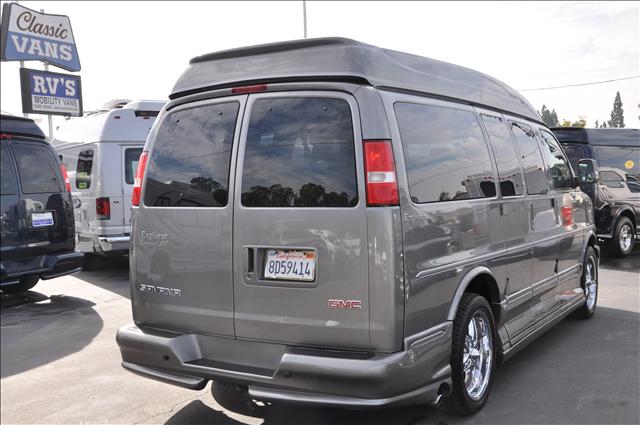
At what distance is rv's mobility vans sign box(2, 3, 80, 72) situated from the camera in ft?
60.5

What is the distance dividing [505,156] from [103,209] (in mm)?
7474

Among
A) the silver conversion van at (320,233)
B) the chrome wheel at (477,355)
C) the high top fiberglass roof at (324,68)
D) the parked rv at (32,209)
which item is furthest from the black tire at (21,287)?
the chrome wheel at (477,355)

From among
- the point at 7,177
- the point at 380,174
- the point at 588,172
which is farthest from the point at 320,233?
the point at 7,177

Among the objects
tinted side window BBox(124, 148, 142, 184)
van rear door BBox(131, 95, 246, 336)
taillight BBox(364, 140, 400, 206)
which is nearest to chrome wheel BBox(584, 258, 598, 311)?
taillight BBox(364, 140, 400, 206)

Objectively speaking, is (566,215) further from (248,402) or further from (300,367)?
(300,367)

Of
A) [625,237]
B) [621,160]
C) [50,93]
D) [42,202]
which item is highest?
[50,93]

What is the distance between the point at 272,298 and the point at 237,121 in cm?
109

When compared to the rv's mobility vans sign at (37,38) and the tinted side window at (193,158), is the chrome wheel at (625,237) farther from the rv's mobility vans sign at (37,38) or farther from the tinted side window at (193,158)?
the rv's mobility vans sign at (37,38)

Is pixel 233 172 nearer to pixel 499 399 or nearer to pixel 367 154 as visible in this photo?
pixel 367 154

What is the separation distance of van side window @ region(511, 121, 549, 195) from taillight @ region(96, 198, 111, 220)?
23.8ft

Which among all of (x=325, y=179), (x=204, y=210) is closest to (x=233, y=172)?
(x=204, y=210)

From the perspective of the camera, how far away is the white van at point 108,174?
33.0 ft

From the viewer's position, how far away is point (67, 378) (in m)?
4.85

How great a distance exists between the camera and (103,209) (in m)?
10.1
